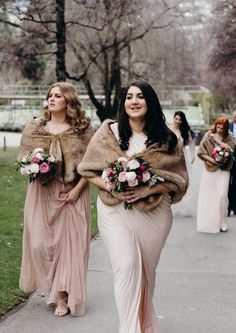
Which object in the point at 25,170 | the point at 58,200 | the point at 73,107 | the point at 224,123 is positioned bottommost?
the point at 58,200

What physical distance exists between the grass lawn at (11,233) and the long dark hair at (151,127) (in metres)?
2.36

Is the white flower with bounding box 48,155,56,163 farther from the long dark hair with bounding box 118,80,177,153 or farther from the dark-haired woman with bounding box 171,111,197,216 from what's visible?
the dark-haired woman with bounding box 171,111,197,216

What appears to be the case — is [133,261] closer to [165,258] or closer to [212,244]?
[165,258]

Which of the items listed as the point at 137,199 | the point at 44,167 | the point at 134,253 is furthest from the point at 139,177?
the point at 44,167

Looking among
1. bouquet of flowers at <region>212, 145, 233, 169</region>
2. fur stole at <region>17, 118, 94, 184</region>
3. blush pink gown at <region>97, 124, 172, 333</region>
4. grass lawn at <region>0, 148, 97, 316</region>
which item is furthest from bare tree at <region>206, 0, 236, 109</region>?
blush pink gown at <region>97, 124, 172, 333</region>

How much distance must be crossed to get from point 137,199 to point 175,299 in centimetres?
246

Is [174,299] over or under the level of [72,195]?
under

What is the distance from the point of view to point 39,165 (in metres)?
7.09

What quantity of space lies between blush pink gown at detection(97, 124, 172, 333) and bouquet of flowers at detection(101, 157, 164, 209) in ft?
0.49

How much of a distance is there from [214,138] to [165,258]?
3.62 m

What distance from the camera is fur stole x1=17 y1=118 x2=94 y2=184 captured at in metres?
7.31

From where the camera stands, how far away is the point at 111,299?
7766 millimetres

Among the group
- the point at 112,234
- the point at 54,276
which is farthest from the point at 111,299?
the point at 112,234

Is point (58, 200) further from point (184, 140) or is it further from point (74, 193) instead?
point (184, 140)
